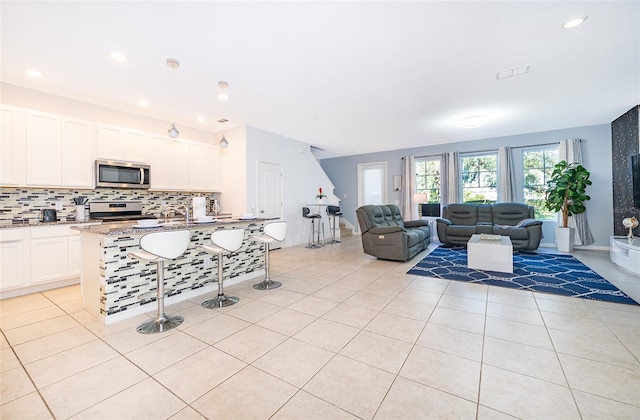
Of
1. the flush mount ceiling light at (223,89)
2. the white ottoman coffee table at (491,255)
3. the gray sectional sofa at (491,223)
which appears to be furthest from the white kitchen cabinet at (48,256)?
the gray sectional sofa at (491,223)

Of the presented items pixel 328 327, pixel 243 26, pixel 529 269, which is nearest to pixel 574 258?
pixel 529 269

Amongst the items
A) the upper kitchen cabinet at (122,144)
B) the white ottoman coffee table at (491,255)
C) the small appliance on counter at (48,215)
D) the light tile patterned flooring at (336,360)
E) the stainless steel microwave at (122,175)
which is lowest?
the light tile patterned flooring at (336,360)

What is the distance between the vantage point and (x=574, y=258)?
508 centimetres

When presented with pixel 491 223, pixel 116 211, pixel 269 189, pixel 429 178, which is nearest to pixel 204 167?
pixel 269 189

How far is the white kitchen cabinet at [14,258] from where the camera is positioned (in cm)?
321

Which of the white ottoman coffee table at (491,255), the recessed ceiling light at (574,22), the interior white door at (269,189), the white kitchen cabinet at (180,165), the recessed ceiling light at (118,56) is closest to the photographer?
the recessed ceiling light at (574,22)

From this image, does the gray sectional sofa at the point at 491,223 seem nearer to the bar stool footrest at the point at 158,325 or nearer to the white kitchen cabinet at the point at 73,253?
the bar stool footrest at the point at 158,325

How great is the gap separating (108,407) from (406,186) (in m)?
7.77

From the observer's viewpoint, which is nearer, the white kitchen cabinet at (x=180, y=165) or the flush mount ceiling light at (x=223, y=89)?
the flush mount ceiling light at (x=223, y=89)

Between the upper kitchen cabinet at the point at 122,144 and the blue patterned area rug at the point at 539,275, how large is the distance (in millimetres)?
4998

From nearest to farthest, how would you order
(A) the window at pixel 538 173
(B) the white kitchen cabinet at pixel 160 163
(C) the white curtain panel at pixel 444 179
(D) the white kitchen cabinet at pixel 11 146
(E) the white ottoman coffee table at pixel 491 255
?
(D) the white kitchen cabinet at pixel 11 146
(E) the white ottoman coffee table at pixel 491 255
(B) the white kitchen cabinet at pixel 160 163
(A) the window at pixel 538 173
(C) the white curtain panel at pixel 444 179

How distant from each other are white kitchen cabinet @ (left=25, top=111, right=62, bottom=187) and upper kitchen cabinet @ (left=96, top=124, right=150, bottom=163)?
0.49 metres

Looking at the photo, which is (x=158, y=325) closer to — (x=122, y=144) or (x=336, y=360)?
(x=336, y=360)

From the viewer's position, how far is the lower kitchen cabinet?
3250mm
